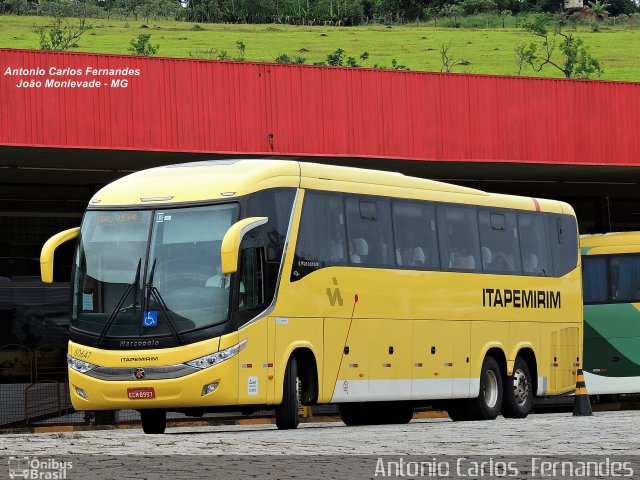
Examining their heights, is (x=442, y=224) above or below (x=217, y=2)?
below

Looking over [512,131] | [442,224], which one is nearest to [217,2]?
[512,131]

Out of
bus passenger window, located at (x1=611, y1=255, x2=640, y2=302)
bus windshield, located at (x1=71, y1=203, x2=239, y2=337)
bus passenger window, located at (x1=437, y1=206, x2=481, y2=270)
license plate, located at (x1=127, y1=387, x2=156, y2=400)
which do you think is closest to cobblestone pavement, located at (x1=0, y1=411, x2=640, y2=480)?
license plate, located at (x1=127, y1=387, x2=156, y2=400)

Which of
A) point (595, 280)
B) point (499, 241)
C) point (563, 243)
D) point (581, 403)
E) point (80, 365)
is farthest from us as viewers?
point (595, 280)

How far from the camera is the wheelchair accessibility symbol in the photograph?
1670 centimetres

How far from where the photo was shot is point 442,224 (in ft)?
68.5

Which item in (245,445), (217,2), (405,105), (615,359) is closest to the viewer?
(245,445)

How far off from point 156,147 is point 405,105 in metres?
5.81

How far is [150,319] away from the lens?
54.9ft

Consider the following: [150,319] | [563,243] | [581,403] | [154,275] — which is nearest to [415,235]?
[581,403]

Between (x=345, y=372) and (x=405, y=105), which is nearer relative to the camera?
(x=345, y=372)

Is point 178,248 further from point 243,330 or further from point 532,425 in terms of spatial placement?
point 532,425

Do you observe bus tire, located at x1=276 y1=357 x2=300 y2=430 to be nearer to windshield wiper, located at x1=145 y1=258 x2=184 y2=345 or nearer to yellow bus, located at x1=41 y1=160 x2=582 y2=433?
yellow bus, located at x1=41 y1=160 x2=582 y2=433

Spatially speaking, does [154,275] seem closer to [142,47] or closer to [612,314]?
[612,314]

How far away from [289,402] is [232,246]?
2519 mm
